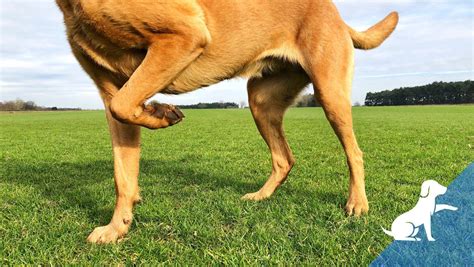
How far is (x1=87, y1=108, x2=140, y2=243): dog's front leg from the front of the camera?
3.17 m

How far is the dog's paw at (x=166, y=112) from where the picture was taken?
120 inches

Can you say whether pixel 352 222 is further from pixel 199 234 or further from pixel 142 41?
pixel 142 41

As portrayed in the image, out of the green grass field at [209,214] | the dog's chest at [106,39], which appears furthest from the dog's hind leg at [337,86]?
the dog's chest at [106,39]

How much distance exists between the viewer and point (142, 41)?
10.0 feet

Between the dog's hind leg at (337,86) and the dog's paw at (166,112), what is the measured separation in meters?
1.41

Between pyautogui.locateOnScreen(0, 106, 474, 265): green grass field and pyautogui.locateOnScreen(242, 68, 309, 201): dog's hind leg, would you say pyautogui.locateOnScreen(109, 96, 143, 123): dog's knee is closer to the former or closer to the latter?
pyautogui.locateOnScreen(0, 106, 474, 265): green grass field

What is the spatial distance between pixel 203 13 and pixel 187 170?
12.0 feet

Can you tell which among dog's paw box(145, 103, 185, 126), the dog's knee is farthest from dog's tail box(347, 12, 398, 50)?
the dog's knee

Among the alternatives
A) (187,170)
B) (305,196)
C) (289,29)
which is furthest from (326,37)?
(187,170)

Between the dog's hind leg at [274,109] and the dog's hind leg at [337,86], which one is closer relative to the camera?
the dog's hind leg at [337,86]

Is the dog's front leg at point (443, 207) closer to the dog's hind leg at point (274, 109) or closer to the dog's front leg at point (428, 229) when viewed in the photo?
the dog's front leg at point (428, 229)

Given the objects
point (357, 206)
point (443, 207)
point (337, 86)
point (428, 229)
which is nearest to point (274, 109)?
point (337, 86)

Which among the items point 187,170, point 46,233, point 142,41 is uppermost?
point 142,41

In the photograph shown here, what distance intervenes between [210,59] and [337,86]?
1225mm
